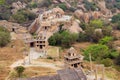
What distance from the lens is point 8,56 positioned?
164ft

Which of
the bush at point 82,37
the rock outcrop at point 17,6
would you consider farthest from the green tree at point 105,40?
the rock outcrop at point 17,6

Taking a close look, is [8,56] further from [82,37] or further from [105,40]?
[105,40]

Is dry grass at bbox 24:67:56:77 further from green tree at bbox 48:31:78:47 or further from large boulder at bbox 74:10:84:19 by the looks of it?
large boulder at bbox 74:10:84:19

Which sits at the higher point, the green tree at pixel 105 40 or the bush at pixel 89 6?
the bush at pixel 89 6

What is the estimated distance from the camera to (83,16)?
80.3 m

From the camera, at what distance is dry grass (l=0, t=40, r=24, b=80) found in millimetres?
43125

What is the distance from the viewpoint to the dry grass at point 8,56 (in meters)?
43.1

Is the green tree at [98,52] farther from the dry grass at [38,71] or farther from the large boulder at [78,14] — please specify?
the large boulder at [78,14]

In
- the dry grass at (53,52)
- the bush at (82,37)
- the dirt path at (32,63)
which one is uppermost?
the bush at (82,37)

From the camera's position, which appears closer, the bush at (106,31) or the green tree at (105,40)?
the green tree at (105,40)

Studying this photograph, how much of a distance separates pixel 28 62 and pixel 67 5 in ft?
143

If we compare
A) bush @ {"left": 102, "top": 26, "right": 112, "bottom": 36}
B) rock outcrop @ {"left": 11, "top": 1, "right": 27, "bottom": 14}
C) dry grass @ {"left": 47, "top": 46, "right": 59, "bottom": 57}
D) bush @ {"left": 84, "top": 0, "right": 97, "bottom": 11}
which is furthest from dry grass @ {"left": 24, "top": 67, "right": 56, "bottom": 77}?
bush @ {"left": 84, "top": 0, "right": 97, "bottom": 11}

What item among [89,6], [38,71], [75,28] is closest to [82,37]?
[75,28]

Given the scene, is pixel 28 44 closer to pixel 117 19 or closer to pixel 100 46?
pixel 100 46
